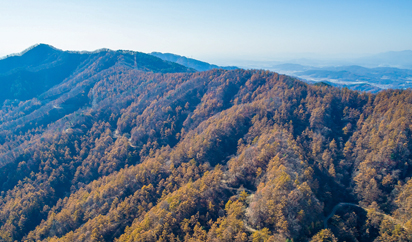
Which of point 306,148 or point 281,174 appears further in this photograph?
point 306,148

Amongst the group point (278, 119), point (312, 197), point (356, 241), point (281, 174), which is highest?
point (278, 119)

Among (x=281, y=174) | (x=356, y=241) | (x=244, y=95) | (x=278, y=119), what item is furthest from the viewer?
(x=244, y=95)

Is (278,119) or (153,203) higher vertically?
(278,119)

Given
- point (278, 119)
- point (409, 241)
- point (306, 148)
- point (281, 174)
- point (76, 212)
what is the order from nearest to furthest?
point (409, 241), point (281, 174), point (76, 212), point (306, 148), point (278, 119)

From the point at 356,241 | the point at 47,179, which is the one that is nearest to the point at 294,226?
the point at 356,241

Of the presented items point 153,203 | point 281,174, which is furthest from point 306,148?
point 153,203

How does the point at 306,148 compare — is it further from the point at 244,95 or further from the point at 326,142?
the point at 244,95
